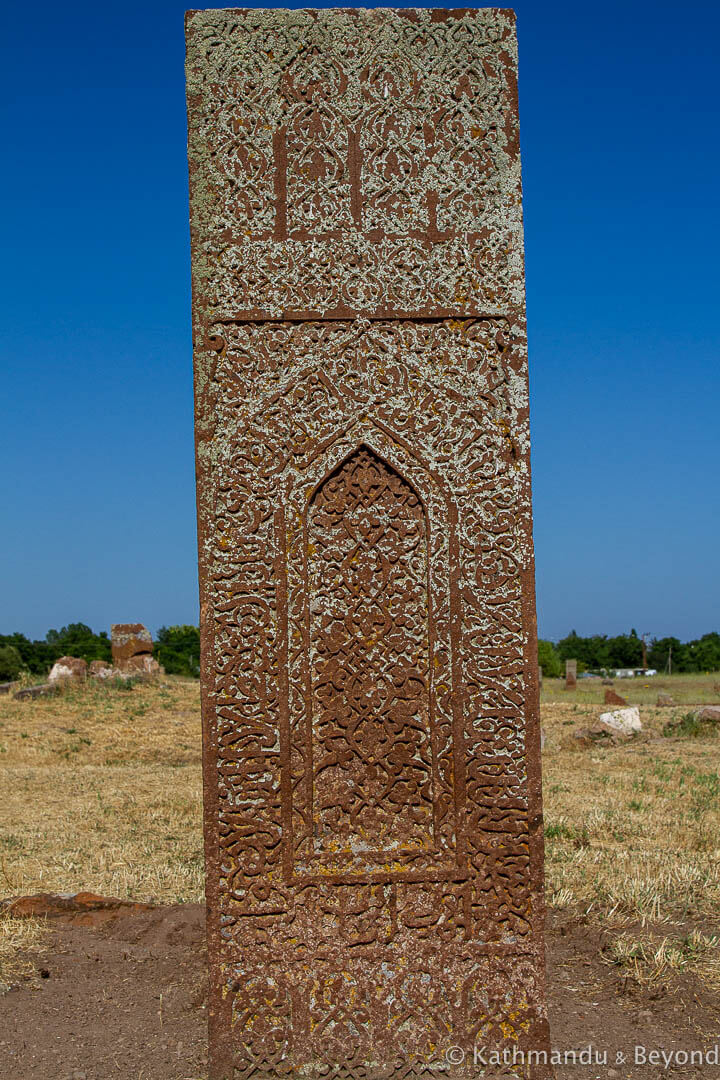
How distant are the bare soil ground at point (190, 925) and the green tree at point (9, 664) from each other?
14.5m

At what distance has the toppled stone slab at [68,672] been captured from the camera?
16.3m

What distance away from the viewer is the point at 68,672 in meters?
16.8

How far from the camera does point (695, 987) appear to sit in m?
4.14

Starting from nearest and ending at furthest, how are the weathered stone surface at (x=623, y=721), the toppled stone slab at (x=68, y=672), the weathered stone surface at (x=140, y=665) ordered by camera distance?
the weathered stone surface at (x=623, y=721), the toppled stone slab at (x=68, y=672), the weathered stone surface at (x=140, y=665)

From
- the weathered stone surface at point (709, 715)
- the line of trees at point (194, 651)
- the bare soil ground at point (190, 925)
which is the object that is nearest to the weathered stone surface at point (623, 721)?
the weathered stone surface at point (709, 715)

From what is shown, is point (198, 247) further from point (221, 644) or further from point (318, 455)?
point (221, 644)

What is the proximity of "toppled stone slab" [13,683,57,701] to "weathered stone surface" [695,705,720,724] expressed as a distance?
32.8 ft

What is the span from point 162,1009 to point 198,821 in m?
3.71

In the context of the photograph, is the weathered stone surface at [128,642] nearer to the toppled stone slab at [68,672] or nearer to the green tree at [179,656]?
the toppled stone slab at [68,672]

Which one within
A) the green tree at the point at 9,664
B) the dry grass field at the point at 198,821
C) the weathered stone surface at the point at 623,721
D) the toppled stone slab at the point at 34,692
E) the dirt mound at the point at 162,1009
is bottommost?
the dirt mound at the point at 162,1009

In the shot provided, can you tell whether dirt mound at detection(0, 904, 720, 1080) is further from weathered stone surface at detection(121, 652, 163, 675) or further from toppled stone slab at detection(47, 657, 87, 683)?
weathered stone surface at detection(121, 652, 163, 675)

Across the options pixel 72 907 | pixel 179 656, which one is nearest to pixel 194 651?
pixel 179 656

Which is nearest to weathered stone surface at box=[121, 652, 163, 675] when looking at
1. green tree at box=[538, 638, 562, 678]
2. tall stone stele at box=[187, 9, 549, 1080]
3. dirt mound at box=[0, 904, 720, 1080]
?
dirt mound at box=[0, 904, 720, 1080]

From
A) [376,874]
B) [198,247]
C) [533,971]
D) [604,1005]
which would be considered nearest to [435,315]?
[198,247]
